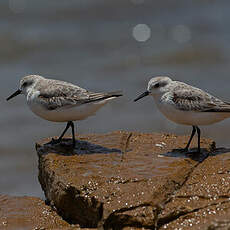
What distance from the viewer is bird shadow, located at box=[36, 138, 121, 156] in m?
8.98

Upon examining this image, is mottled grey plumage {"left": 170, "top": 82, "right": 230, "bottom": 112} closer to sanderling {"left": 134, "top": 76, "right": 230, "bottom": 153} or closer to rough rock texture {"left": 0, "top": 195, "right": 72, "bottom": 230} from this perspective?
sanderling {"left": 134, "top": 76, "right": 230, "bottom": 153}

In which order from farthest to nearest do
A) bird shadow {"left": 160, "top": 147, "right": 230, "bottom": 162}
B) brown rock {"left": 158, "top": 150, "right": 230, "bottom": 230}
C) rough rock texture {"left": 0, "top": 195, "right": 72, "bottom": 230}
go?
bird shadow {"left": 160, "top": 147, "right": 230, "bottom": 162}
rough rock texture {"left": 0, "top": 195, "right": 72, "bottom": 230}
brown rock {"left": 158, "top": 150, "right": 230, "bottom": 230}

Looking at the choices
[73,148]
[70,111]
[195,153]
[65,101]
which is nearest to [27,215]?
[73,148]

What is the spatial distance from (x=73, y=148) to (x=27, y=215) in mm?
1401

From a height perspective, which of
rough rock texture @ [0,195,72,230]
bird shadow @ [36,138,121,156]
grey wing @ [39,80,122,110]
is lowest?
rough rock texture @ [0,195,72,230]

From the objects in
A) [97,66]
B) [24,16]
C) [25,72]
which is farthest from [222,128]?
[24,16]

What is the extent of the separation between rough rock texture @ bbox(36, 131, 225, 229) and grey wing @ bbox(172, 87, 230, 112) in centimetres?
67

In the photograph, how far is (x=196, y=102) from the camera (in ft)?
29.0

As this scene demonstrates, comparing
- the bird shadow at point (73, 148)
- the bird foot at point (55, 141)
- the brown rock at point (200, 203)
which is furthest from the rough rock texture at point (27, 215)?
the brown rock at point (200, 203)

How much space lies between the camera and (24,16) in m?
21.6

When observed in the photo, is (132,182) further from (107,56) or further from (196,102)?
(107,56)

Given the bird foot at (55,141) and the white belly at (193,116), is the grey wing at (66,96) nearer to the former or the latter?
the bird foot at (55,141)

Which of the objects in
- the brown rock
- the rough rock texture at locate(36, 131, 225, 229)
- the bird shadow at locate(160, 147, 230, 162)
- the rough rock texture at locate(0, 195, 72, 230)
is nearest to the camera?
the brown rock

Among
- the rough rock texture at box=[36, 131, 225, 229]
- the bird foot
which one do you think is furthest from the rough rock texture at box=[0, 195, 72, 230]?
the bird foot
